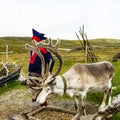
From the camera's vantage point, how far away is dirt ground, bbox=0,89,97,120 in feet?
34.4

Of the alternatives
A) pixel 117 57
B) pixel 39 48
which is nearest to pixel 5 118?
pixel 39 48

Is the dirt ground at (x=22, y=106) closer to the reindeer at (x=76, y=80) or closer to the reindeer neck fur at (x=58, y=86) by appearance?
the reindeer at (x=76, y=80)

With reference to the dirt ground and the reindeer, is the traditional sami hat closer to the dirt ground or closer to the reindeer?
the reindeer

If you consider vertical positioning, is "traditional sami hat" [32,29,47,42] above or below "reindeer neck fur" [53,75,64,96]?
above

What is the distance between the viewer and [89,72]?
11070 millimetres

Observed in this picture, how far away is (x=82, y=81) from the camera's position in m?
10.7

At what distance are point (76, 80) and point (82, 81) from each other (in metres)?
0.20

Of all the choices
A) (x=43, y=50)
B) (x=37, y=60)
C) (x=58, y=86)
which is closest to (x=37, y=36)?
(x=43, y=50)

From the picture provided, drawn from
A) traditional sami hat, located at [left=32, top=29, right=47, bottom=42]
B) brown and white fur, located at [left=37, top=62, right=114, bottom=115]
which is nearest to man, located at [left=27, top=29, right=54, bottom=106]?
traditional sami hat, located at [left=32, top=29, right=47, bottom=42]

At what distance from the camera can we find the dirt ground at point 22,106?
10484 millimetres

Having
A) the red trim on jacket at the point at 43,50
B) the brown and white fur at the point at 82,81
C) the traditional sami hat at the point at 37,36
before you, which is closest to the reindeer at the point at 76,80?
the brown and white fur at the point at 82,81

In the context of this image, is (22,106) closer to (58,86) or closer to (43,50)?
(43,50)

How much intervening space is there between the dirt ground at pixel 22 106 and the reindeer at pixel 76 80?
0.57 m

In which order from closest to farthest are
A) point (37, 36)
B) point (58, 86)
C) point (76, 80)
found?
point (58, 86)
point (76, 80)
point (37, 36)
